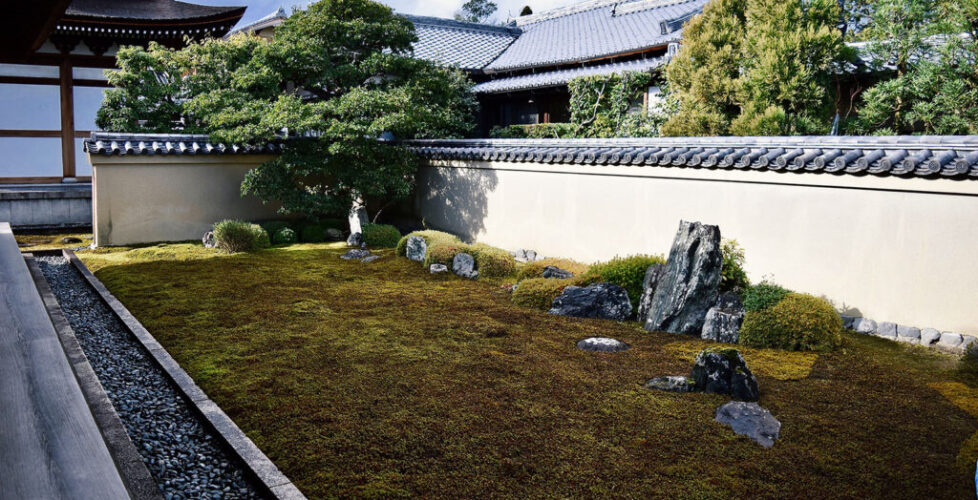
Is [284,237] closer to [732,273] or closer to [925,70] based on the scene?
[732,273]

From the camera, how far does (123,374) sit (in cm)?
563

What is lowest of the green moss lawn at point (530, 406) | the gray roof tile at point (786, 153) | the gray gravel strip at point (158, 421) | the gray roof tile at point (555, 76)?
the gray gravel strip at point (158, 421)

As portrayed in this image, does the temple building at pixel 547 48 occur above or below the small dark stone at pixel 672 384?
above

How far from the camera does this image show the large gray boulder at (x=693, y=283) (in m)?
7.23

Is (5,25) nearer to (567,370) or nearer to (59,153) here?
(567,370)

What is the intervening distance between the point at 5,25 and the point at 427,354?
13.6 feet

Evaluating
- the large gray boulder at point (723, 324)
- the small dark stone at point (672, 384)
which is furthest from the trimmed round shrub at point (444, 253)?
the small dark stone at point (672, 384)

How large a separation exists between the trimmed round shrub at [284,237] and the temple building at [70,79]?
5.99 metres

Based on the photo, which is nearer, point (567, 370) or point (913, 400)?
point (913, 400)

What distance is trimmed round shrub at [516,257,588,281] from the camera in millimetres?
9406

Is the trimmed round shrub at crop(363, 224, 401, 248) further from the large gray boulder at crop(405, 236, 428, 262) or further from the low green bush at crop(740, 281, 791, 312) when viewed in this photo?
the low green bush at crop(740, 281, 791, 312)

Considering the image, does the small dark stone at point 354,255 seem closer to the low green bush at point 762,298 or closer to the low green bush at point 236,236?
the low green bush at point 236,236

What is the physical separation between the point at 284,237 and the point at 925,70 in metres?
12.1

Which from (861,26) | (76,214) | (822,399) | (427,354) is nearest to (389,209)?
(76,214)
